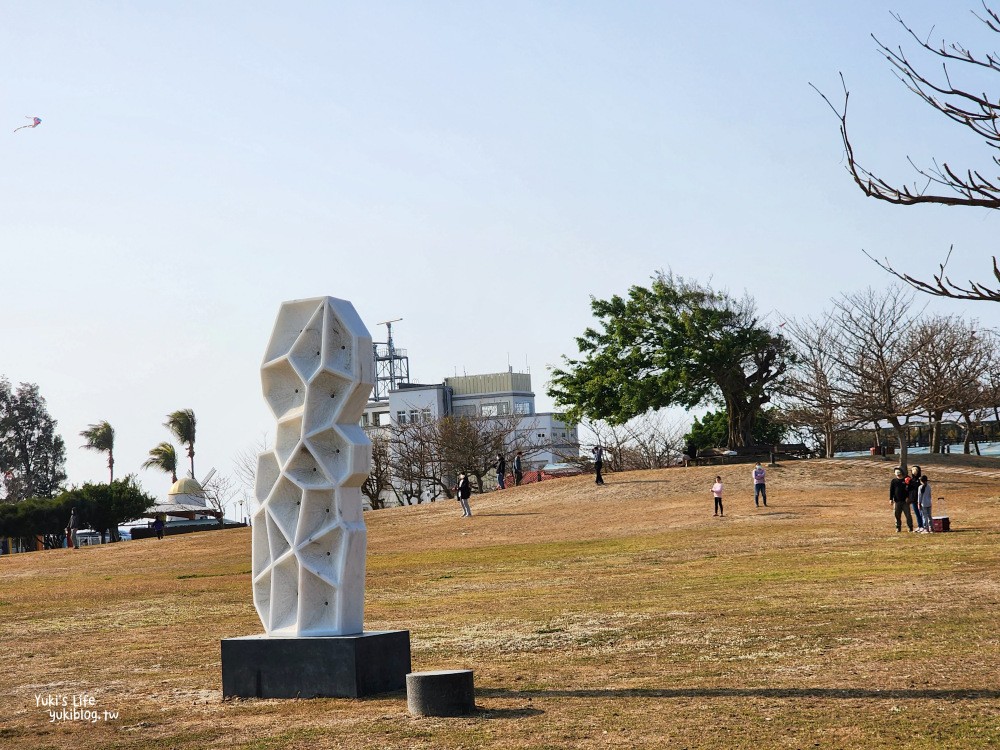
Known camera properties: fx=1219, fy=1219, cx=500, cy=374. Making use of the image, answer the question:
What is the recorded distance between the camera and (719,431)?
67.3m

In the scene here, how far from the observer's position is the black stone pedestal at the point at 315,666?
445 inches

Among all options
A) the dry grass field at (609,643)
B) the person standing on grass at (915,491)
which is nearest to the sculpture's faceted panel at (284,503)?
the dry grass field at (609,643)

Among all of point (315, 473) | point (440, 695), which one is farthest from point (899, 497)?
point (440, 695)

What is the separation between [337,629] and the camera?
38.7 ft

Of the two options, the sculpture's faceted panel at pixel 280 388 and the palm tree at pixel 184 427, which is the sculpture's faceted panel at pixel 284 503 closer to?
the sculpture's faceted panel at pixel 280 388

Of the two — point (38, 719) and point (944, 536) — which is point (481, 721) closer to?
point (38, 719)

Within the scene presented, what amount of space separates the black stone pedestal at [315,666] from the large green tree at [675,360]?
41301 mm

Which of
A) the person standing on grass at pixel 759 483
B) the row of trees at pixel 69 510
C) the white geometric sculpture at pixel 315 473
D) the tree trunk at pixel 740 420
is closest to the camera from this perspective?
the white geometric sculpture at pixel 315 473

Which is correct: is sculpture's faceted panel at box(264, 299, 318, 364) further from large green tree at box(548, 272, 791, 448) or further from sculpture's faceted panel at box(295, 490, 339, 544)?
large green tree at box(548, 272, 791, 448)

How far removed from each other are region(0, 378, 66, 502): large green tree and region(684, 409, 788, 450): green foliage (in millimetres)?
47655

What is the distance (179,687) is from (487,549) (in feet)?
70.2

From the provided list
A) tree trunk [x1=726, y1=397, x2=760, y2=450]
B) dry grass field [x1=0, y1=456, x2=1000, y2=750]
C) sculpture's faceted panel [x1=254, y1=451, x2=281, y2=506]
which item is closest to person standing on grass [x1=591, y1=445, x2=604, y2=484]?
tree trunk [x1=726, y1=397, x2=760, y2=450]

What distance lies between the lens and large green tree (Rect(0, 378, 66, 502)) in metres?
88.1

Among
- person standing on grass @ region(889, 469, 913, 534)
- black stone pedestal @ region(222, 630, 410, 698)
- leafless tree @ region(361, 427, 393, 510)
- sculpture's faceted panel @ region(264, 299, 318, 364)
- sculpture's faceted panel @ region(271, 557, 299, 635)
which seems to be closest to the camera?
black stone pedestal @ region(222, 630, 410, 698)
